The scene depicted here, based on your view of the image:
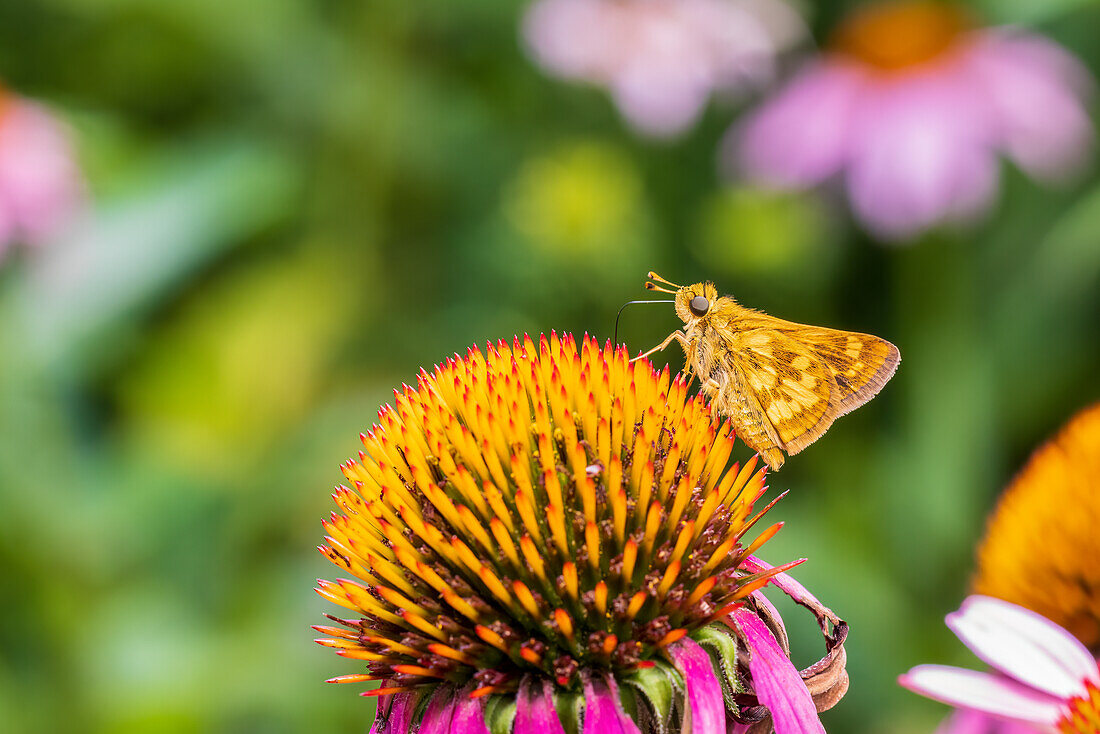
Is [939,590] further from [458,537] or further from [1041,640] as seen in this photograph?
[458,537]

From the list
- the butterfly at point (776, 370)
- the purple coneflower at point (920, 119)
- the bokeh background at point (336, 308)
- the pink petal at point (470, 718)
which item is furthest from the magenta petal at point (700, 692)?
the purple coneflower at point (920, 119)

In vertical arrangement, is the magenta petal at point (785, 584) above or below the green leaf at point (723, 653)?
above

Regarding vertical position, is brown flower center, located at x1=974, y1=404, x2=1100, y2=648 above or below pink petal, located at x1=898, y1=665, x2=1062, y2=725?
above

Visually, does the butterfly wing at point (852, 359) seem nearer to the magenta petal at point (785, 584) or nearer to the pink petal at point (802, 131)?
the magenta petal at point (785, 584)

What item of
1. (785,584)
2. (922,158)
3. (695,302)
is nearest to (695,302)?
(695,302)

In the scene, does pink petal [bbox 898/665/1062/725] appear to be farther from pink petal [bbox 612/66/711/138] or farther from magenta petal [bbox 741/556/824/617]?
pink petal [bbox 612/66/711/138]

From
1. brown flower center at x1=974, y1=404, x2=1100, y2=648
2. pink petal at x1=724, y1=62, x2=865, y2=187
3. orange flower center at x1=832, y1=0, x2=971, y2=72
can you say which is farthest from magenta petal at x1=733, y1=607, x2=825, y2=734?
orange flower center at x1=832, y1=0, x2=971, y2=72
